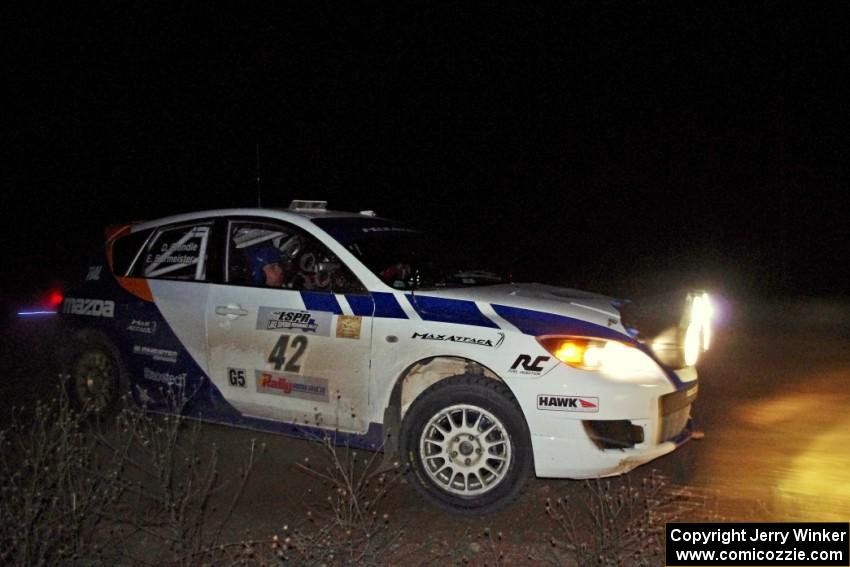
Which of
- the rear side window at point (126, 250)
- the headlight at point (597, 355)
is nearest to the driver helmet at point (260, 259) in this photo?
the rear side window at point (126, 250)

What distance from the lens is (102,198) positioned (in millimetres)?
31938

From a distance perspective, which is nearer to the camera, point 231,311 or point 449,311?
point 449,311

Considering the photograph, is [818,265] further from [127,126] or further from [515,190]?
[127,126]

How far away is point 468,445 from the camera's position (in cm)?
489

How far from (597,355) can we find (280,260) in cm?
246

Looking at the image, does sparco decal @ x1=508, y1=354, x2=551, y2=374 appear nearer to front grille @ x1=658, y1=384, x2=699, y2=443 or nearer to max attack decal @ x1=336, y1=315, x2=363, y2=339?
front grille @ x1=658, y1=384, x2=699, y2=443

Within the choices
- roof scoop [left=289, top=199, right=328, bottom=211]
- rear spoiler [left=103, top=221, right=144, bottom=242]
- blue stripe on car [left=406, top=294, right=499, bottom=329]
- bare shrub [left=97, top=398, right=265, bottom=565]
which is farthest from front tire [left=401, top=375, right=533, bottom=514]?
rear spoiler [left=103, top=221, right=144, bottom=242]

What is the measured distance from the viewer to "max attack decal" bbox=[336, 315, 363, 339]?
5262mm

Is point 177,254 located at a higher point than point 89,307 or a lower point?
higher

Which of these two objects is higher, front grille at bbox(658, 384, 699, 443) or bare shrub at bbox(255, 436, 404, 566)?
front grille at bbox(658, 384, 699, 443)

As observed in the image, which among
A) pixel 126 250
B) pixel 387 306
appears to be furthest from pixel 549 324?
pixel 126 250

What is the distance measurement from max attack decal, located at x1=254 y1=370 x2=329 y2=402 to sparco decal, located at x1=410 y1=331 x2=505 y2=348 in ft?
2.46

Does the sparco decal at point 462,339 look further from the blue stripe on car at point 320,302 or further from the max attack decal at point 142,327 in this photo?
the max attack decal at point 142,327

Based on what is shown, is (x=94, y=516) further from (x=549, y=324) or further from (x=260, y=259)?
(x=549, y=324)
